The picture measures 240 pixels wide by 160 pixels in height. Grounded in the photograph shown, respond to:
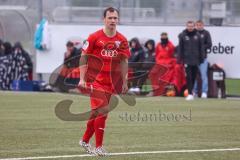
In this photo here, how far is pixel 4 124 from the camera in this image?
14422mm

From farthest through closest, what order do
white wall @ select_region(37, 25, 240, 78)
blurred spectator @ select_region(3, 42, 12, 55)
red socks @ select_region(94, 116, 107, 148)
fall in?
1. blurred spectator @ select_region(3, 42, 12, 55)
2. white wall @ select_region(37, 25, 240, 78)
3. red socks @ select_region(94, 116, 107, 148)

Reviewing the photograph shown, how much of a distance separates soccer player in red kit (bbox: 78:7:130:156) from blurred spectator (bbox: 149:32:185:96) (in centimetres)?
1178

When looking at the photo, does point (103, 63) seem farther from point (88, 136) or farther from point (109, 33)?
point (88, 136)

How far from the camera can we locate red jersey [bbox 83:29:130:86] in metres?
10.7

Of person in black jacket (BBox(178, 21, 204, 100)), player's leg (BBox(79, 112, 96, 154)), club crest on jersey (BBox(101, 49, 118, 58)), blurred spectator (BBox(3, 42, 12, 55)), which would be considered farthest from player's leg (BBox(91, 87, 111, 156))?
blurred spectator (BBox(3, 42, 12, 55))

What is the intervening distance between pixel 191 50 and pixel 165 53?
1.23 m

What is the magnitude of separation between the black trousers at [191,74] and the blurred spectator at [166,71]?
75 centimetres

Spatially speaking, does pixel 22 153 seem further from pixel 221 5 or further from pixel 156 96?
pixel 221 5

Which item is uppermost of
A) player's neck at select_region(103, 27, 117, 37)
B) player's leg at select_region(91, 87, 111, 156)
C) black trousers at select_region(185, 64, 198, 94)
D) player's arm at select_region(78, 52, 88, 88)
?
player's neck at select_region(103, 27, 117, 37)

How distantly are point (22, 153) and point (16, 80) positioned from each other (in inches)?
540

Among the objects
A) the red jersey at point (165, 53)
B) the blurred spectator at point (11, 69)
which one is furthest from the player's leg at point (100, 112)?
the blurred spectator at point (11, 69)

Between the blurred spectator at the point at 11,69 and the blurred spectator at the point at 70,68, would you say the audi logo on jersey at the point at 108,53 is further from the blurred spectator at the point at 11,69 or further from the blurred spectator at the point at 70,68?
the blurred spectator at the point at 11,69

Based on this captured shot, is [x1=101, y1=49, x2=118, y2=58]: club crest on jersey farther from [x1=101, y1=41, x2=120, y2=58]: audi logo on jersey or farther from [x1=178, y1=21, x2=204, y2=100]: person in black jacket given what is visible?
[x1=178, y1=21, x2=204, y2=100]: person in black jacket

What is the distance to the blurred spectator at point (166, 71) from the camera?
22641 millimetres
